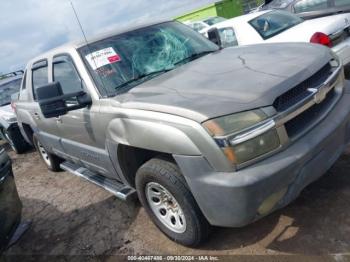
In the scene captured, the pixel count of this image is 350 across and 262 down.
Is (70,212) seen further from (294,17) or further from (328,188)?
(294,17)

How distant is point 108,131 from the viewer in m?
3.17

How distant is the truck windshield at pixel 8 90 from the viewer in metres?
9.05

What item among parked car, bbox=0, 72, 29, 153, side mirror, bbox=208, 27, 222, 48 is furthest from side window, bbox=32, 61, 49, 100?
parked car, bbox=0, 72, 29, 153

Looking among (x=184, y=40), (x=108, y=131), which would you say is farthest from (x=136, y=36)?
(x=108, y=131)

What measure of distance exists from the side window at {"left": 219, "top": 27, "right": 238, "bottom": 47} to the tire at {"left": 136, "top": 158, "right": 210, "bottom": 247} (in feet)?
15.1

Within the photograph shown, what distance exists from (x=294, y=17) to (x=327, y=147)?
4.85m

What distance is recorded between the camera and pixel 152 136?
2.65 meters

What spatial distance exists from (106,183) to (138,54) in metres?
1.41

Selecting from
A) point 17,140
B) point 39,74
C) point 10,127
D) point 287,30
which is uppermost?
point 39,74

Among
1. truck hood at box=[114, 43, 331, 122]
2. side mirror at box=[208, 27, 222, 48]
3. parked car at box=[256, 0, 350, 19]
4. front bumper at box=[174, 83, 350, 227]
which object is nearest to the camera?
front bumper at box=[174, 83, 350, 227]

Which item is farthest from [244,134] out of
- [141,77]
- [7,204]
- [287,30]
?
[287,30]

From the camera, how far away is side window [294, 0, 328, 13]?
729 cm

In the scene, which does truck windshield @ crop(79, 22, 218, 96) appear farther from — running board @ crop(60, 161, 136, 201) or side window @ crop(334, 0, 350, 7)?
side window @ crop(334, 0, 350, 7)

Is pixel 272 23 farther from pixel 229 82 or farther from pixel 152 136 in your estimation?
pixel 152 136
